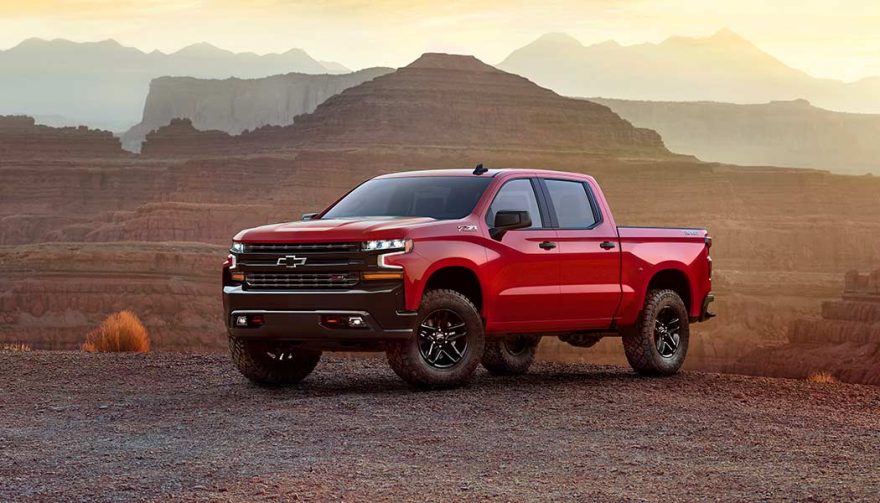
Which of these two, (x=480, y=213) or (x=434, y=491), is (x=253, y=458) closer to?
(x=434, y=491)

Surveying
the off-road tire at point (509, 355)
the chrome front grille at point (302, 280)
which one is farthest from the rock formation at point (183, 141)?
the chrome front grille at point (302, 280)

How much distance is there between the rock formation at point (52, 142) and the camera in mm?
152000

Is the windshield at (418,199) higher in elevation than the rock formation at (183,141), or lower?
lower

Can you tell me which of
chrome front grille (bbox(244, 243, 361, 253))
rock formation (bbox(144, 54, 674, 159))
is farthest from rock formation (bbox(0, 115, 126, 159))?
chrome front grille (bbox(244, 243, 361, 253))

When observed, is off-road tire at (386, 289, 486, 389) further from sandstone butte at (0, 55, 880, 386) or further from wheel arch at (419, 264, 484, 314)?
sandstone butte at (0, 55, 880, 386)

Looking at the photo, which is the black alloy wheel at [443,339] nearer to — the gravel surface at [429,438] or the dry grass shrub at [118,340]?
the gravel surface at [429,438]

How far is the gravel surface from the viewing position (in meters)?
7.78

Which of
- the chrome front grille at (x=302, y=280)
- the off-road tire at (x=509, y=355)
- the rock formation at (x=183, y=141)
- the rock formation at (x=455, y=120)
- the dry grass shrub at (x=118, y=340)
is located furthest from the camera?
the rock formation at (x=183, y=141)

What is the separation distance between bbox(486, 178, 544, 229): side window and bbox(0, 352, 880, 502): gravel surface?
60.2 inches

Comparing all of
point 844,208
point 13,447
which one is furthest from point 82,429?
point 844,208

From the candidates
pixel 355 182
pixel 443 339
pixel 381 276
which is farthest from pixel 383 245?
pixel 355 182

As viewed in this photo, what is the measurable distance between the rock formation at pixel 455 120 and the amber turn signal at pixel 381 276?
12668 centimetres

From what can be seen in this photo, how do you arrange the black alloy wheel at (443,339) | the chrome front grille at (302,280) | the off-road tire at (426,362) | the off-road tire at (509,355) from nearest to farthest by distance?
the chrome front grille at (302,280) → the off-road tire at (426,362) → the black alloy wheel at (443,339) → the off-road tire at (509,355)

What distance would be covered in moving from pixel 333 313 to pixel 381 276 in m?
0.48
